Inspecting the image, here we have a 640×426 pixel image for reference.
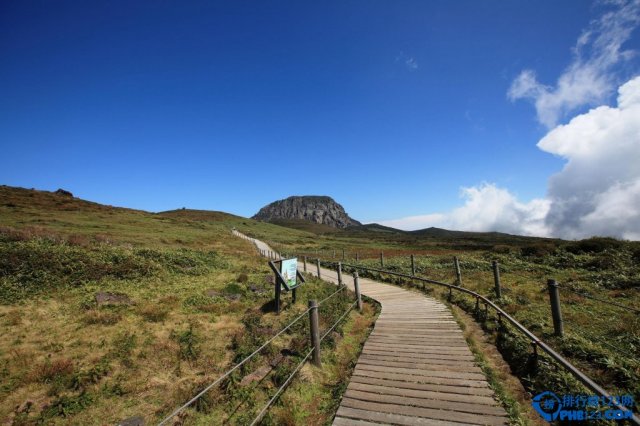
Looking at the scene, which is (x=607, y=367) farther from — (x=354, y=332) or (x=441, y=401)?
(x=354, y=332)

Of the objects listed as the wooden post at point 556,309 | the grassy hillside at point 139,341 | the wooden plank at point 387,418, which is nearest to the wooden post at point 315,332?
the grassy hillside at point 139,341

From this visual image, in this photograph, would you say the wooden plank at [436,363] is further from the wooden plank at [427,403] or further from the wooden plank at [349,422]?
the wooden plank at [349,422]

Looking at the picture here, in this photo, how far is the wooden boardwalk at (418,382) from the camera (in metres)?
5.71

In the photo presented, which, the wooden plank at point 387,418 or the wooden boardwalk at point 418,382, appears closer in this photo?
the wooden plank at point 387,418

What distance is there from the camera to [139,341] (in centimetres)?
923

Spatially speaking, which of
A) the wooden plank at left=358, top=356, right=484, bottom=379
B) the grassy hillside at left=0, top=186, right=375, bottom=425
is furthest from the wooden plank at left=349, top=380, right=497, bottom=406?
the wooden plank at left=358, top=356, right=484, bottom=379

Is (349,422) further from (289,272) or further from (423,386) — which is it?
(289,272)

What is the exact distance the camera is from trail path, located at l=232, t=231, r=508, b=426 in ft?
18.7

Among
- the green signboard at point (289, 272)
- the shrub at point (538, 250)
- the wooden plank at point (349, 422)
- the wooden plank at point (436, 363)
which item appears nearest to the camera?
the wooden plank at point (349, 422)

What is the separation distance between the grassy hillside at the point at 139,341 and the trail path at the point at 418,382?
Result: 0.66 meters

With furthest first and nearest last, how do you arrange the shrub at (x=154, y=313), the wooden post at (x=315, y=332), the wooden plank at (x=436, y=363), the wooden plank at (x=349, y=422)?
the shrub at (x=154, y=313)
the wooden post at (x=315, y=332)
the wooden plank at (x=436, y=363)
the wooden plank at (x=349, y=422)

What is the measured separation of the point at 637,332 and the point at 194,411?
39.8 ft

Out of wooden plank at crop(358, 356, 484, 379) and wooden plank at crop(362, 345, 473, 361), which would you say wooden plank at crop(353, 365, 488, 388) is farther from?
wooden plank at crop(362, 345, 473, 361)

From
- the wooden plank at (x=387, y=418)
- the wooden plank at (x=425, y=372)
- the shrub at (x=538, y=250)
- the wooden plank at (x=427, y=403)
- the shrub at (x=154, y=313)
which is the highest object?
the shrub at (x=538, y=250)
